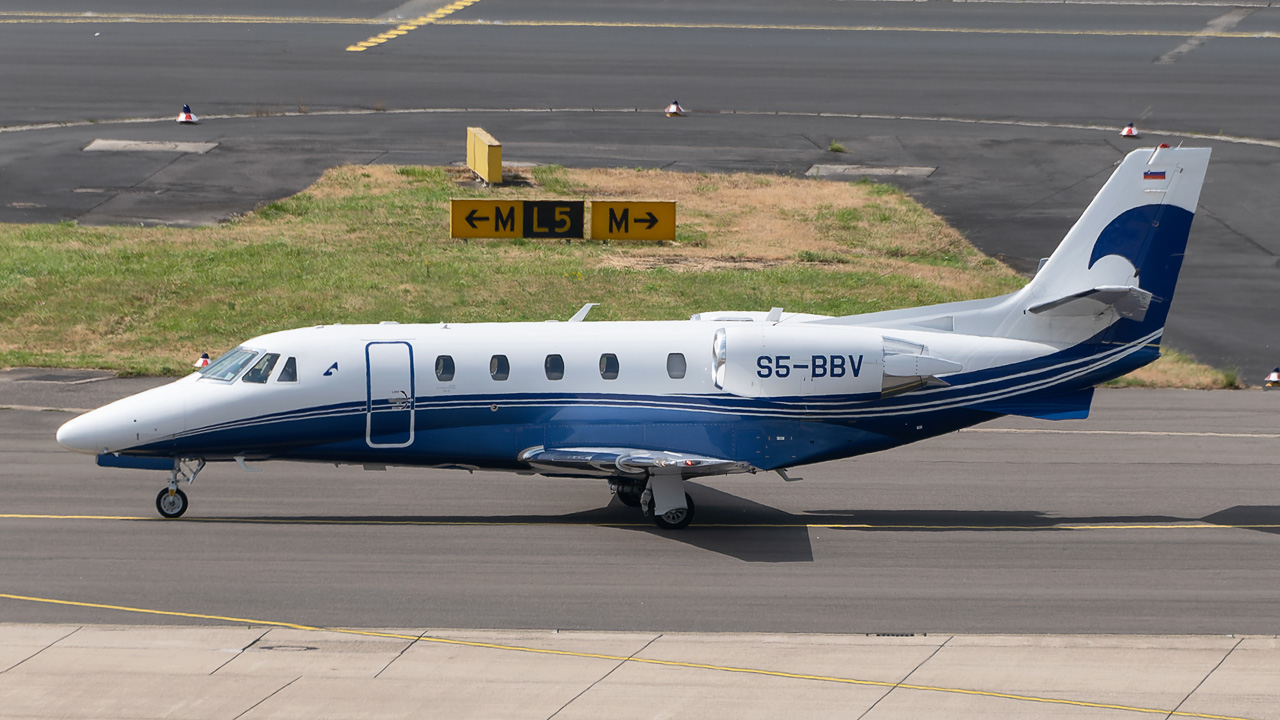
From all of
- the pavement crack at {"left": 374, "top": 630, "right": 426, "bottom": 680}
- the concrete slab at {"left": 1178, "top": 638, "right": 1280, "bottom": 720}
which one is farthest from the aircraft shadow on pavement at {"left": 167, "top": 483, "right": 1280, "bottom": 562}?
the concrete slab at {"left": 1178, "top": 638, "right": 1280, "bottom": 720}

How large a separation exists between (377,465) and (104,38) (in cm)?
5760

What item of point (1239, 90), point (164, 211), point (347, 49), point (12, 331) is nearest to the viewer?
point (12, 331)

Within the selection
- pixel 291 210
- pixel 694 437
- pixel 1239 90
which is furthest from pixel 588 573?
pixel 1239 90

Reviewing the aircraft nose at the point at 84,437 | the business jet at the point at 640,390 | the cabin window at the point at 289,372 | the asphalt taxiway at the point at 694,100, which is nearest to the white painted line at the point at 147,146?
the asphalt taxiway at the point at 694,100

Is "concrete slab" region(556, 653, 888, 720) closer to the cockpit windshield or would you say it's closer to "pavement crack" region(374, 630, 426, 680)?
"pavement crack" region(374, 630, 426, 680)

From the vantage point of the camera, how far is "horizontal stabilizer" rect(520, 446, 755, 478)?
21562 millimetres

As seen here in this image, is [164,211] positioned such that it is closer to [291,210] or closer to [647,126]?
[291,210]

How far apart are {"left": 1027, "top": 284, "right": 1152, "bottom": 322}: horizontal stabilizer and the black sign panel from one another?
21613mm

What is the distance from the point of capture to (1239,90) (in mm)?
64688

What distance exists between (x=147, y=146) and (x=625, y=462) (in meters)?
37.0

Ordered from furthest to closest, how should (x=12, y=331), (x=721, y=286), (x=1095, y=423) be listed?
(x=721, y=286) < (x=12, y=331) < (x=1095, y=423)

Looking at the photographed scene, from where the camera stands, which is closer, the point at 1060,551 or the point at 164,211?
the point at 1060,551

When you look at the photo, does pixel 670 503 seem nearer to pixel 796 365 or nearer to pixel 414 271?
pixel 796 365

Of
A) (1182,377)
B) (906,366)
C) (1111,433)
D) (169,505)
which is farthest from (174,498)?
(1182,377)
